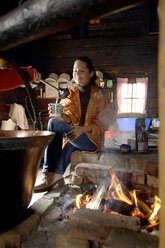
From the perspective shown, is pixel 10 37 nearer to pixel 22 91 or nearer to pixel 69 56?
pixel 69 56

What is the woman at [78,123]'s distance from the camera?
2332 millimetres

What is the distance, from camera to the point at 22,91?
8125 mm

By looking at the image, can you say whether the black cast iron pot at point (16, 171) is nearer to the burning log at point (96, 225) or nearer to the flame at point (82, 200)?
the burning log at point (96, 225)

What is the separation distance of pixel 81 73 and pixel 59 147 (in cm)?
124

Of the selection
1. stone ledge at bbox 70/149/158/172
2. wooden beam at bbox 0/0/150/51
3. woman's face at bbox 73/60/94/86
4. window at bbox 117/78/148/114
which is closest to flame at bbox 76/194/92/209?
stone ledge at bbox 70/149/158/172

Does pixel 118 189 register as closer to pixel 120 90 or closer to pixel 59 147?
pixel 59 147

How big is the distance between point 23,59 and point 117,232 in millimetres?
8276

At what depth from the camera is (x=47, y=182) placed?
7.23 ft

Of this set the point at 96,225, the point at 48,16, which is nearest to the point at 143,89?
the point at 96,225

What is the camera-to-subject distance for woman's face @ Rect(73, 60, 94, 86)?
2.61 metres

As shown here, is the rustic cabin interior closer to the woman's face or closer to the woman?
the woman

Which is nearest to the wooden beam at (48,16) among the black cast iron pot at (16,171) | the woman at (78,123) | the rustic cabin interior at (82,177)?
the rustic cabin interior at (82,177)

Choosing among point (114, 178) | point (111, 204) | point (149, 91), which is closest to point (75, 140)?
point (114, 178)

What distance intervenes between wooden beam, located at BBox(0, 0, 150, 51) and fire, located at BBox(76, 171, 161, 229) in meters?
1.58
